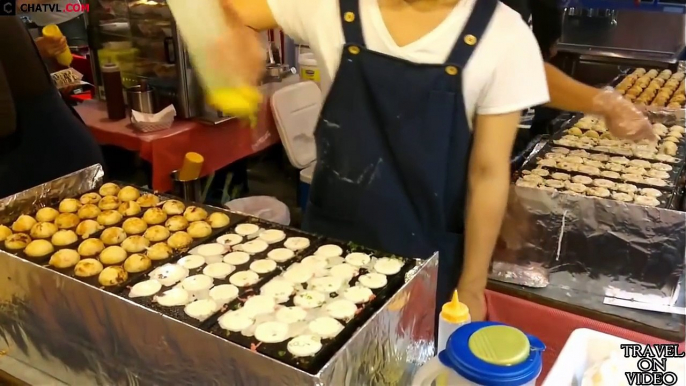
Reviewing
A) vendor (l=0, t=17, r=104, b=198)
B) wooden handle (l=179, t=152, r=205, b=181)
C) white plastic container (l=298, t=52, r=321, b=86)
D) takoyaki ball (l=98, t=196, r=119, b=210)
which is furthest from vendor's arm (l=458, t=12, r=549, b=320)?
white plastic container (l=298, t=52, r=321, b=86)

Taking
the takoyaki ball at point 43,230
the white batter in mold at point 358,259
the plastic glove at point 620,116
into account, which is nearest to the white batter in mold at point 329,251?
the white batter in mold at point 358,259

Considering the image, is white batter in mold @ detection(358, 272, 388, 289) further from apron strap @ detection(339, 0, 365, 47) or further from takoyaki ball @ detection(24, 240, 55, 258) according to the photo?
takoyaki ball @ detection(24, 240, 55, 258)

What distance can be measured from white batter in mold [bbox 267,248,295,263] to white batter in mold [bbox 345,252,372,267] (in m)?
0.11

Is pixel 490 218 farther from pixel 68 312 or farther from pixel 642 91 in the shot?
pixel 642 91

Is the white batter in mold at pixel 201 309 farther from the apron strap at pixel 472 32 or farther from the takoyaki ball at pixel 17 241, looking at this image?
the apron strap at pixel 472 32

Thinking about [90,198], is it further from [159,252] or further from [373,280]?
[373,280]

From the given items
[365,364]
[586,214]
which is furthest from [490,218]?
[365,364]

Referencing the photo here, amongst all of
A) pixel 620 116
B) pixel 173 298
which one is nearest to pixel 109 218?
pixel 173 298

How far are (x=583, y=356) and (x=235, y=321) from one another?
1.65 ft

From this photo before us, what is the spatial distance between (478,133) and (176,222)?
0.62 m

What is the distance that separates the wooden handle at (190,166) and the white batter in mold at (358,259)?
5.14ft

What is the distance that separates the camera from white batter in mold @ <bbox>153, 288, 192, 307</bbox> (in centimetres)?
98

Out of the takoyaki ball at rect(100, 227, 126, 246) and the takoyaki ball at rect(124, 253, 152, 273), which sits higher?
the takoyaki ball at rect(124, 253, 152, 273)

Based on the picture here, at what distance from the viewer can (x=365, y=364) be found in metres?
0.87
